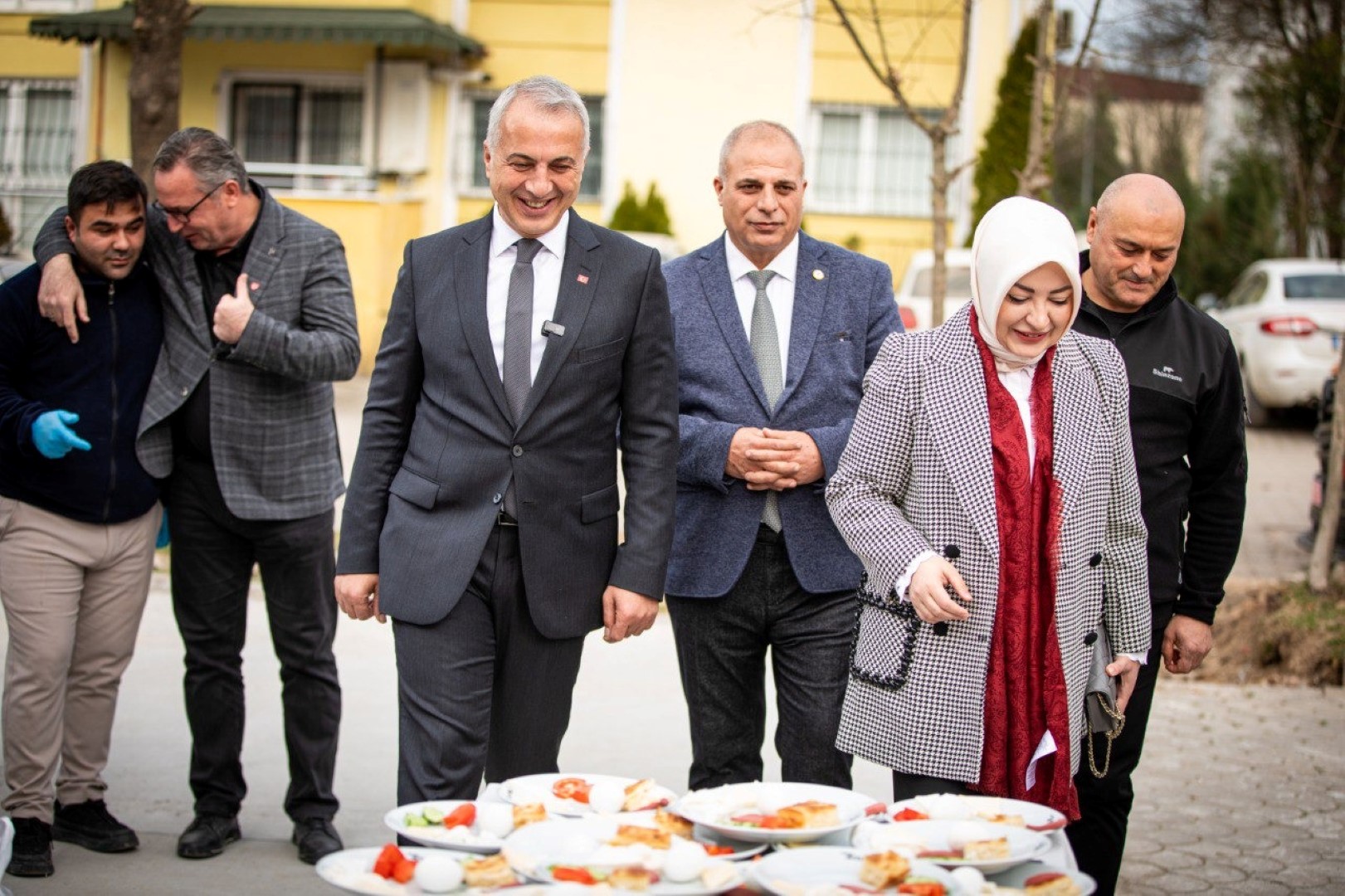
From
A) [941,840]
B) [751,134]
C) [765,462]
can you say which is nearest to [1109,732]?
[941,840]

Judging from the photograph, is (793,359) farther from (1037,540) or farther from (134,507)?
(134,507)

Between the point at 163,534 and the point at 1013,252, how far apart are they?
126 inches

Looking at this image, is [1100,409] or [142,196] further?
[142,196]

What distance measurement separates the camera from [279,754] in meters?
6.48

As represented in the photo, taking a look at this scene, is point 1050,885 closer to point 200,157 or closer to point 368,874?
point 368,874

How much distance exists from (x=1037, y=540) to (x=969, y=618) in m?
0.24

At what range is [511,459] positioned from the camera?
3.92 m

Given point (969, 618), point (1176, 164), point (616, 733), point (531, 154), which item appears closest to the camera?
point (969, 618)

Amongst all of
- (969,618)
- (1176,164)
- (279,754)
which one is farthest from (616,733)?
(1176,164)

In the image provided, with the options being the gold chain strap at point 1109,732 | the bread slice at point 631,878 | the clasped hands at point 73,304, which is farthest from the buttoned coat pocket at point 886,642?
the clasped hands at point 73,304

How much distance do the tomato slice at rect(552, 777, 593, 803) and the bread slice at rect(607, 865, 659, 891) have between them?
0.51 meters

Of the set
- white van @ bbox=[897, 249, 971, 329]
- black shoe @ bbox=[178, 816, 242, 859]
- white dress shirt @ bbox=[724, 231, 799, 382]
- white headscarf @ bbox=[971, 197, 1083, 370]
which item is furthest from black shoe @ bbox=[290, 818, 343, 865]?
white van @ bbox=[897, 249, 971, 329]

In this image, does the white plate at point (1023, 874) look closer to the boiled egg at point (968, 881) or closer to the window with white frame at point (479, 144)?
the boiled egg at point (968, 881)

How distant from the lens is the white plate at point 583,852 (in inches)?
106
